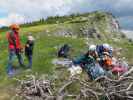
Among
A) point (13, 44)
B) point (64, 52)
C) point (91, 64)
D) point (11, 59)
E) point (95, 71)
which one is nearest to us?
point (95, 71)

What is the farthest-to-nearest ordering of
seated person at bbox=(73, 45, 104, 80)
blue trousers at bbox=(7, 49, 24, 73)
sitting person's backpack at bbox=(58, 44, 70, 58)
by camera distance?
sitting person's backpack at bbox=(58, 44, 70, 58) → blue trousers at bbox=(7, 49, 24, 73) → seated person at bbox=(73, 45, 104, 80)

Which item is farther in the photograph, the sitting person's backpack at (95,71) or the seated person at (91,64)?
the seated person at (91,64)

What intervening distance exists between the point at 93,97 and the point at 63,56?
8.23 m

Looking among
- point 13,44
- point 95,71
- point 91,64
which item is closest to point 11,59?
point 13,44

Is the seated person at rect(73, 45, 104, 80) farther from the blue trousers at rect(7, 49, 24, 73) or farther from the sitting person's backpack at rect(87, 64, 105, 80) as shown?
the blue trousers at rect(7, 49, 24, 73)

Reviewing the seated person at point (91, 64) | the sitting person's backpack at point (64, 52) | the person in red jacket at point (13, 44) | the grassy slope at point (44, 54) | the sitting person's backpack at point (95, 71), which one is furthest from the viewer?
the sitting person's backpack at point (64, 52)

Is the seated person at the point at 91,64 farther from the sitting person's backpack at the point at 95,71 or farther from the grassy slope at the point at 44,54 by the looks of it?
the grassy slope at the point at 44,54

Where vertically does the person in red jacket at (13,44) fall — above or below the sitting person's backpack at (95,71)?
above

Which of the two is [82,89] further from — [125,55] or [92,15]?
[92,15]

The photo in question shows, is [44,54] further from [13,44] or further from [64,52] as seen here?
[13,44]

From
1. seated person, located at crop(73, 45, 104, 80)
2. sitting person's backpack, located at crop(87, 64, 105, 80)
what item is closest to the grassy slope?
seated person, located at crop(73, 45, 104, 80)

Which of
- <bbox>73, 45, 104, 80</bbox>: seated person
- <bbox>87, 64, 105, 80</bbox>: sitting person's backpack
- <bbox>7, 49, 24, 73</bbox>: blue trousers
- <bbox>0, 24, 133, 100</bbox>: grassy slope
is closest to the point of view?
<bbox>87, 64, 105, 80</bbox>: sitting person's backpack

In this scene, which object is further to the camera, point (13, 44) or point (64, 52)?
point (64, 52)

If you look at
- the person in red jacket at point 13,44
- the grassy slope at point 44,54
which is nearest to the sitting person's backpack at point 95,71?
the grassy slope at point 44,54
